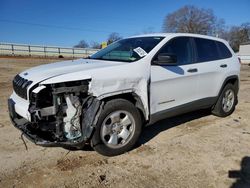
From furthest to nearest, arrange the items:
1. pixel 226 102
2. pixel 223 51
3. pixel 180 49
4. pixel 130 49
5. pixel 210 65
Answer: pixel 226 102 → pixel 223 51 → pixel 210 65 → pixel 180 49 → pixel 130 49

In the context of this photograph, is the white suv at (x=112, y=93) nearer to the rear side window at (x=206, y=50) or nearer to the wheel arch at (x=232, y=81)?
the rear side window at (x=206, y=50)

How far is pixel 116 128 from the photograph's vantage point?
3811 millimetres

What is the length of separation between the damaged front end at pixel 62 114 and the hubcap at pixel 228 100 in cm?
349

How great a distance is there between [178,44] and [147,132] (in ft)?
5.77

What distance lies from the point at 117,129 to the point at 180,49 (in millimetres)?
1988

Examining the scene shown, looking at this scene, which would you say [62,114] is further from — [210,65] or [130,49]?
[210,65]

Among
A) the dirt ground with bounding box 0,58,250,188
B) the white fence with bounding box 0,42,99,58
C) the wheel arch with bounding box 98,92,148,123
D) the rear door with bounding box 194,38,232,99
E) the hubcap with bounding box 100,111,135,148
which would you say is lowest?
the dirt ground with bounding box 0,58,250,188

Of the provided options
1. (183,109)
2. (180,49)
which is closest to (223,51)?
(180,49)

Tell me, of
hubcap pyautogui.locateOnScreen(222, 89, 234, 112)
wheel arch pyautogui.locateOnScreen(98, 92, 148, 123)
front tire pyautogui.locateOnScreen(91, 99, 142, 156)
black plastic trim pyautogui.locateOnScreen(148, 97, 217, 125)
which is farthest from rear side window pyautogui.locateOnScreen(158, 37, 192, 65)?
hubcap pyautogui.locateOnScreen(222, 89, 234, 112)

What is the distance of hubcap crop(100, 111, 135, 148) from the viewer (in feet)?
12.1

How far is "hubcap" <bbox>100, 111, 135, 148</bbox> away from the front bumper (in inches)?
16.3

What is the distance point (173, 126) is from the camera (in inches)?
209

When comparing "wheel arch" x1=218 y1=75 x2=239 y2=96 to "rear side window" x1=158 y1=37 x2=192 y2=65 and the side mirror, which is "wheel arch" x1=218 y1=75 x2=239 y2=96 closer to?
"rear side window" x1=158 y1=37 x2=192 y2=65

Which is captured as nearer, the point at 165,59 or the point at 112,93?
the point at 112,93
